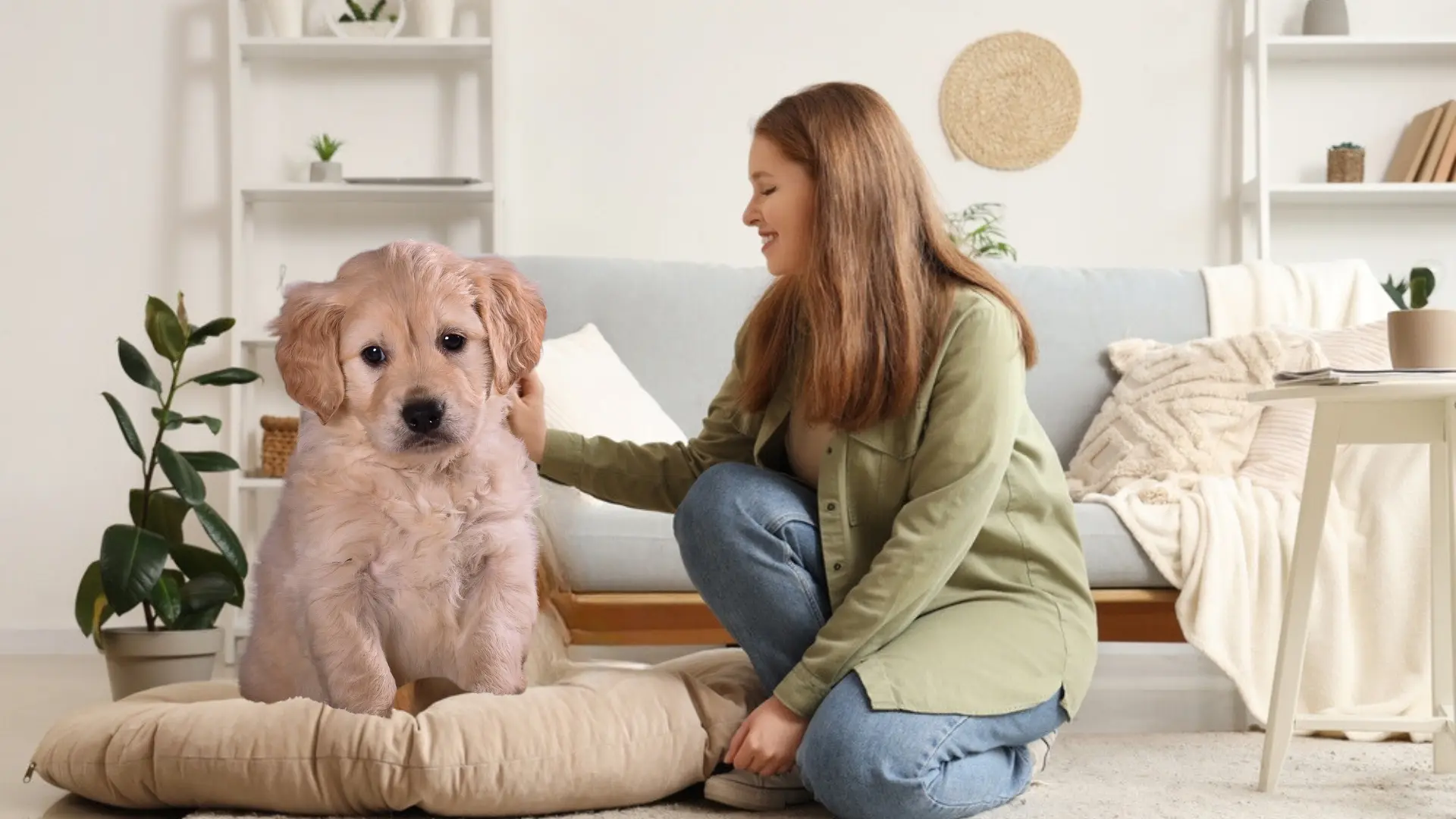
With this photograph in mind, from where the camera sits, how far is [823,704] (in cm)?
157

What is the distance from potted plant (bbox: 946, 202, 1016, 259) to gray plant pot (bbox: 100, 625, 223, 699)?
2.14m

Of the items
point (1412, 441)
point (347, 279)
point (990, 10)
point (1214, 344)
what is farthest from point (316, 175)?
point (1412, 441)

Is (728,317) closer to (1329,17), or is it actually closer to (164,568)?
(164,568)

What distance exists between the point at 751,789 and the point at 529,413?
0.54 m

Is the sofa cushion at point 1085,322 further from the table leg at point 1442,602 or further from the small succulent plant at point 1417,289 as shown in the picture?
the table leg at point 1442,602

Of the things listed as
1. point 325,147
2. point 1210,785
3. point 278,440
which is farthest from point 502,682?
point 325,147

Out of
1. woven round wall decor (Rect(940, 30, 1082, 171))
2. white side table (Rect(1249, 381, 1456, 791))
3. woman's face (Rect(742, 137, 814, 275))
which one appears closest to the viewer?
woman's face (Rect(742, 137, 814, 275))

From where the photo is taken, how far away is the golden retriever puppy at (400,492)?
4.28ft

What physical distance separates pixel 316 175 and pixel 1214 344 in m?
2.39

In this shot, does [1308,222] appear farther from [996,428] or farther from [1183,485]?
[996,428]

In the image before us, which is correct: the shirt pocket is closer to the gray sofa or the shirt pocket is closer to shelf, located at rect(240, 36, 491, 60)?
the gray sofa

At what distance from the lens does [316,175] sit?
3.78m

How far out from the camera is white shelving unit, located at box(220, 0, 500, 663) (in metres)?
3.71

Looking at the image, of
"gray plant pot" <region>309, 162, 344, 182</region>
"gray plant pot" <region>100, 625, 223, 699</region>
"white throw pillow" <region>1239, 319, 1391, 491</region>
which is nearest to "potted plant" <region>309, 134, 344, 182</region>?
"gray plant pot" <region>309, 162, 344, 182</region>
